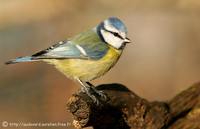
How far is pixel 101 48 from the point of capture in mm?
3291

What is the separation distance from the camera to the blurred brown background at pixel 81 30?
15.9 ft

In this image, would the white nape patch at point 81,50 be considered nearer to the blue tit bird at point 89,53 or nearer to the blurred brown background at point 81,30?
the blue tit bird at point 89,53

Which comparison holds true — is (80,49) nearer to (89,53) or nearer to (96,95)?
(89,53)

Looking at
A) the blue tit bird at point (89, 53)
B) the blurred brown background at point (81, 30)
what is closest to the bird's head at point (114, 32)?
the blue tit bird at point (89, 53)

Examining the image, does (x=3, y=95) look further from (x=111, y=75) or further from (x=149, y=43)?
(x=149, y=43)

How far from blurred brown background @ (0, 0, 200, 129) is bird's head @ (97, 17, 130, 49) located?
1.26m

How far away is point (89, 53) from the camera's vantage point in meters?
3.26

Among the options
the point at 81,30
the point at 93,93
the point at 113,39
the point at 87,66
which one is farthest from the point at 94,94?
the point at 81,30

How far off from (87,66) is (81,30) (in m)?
2.41

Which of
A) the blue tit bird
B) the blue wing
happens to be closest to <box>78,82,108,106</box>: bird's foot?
the blue tit bird

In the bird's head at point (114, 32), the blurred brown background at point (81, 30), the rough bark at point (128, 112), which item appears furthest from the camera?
the blurred brown background at point (81, 30)

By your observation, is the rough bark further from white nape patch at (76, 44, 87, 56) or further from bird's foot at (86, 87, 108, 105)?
white nape patch at (76, 44, 87, 56)

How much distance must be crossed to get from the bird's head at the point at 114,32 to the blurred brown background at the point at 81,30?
1.26 m

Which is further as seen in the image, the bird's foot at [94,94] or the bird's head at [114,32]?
the bird's head at [114,32]
